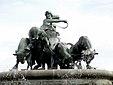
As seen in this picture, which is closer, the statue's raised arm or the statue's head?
the statue's raised arm

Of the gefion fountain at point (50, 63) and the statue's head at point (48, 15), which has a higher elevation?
the statue's head at point (48, 15)

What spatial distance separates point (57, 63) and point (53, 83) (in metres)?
2.58

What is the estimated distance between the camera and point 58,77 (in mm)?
11977

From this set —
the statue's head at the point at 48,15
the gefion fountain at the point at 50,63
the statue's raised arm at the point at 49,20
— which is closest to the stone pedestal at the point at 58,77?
the gefion fountain at the point at 50,63

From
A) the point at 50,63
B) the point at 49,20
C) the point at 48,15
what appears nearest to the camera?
the point at 50,63

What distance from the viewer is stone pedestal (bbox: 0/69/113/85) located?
39.3 feet

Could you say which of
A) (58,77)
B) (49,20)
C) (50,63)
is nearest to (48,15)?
(49,20)

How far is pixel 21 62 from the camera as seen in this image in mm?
13828

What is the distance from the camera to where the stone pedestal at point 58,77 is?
1198 centimetres

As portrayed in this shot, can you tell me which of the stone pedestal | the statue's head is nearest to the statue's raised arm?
the statue's head

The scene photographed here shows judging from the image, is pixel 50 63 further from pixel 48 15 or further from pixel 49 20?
pixel 48 15

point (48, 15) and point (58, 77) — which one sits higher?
point (48, 15)

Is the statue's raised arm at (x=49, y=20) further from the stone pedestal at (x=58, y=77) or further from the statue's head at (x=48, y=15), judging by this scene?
the stone pedestal at (x=58, y=77)

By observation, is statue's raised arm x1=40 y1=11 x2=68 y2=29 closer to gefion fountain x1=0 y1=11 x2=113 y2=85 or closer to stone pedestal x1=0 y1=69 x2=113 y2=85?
gefion fountain x1=0 y1=11 x2=113 y2=85
